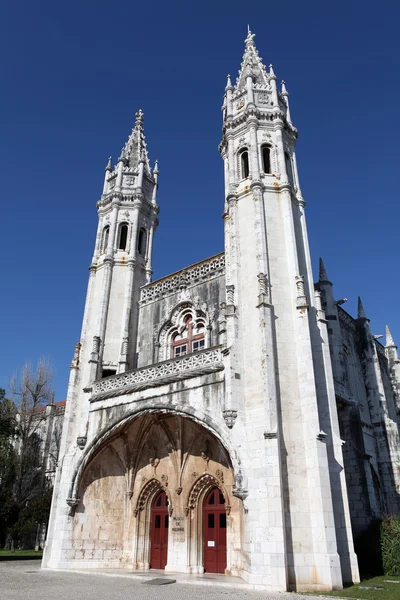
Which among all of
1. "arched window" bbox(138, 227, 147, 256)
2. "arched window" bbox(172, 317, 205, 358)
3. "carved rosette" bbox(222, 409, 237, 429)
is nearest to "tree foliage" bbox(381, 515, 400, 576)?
"carved rosette" bbox(222, 409, 237, 429)

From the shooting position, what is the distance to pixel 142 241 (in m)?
25.6

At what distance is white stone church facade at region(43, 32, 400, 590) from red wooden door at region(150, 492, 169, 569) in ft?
0.19

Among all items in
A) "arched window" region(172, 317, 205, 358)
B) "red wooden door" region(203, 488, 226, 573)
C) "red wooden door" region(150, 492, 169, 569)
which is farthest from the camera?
"arched window" region(172, 317, 205, 358)

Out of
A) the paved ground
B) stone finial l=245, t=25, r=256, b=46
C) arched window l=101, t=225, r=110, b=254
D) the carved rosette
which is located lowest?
the paved ground

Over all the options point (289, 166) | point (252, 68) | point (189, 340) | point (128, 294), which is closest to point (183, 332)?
point (189, 340)

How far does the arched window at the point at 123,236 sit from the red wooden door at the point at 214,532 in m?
13.3

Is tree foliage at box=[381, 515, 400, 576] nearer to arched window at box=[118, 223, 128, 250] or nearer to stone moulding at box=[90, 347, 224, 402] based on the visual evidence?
stone moulding at box=[90, 347, 224, 402]

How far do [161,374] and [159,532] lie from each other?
644cm

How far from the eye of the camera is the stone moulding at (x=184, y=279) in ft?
67.8

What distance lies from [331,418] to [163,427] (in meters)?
6.97

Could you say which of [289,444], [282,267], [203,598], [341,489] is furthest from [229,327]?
[203,598]

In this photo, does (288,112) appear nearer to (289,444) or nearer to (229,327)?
(229,327)

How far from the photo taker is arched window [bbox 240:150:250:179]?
20672mm

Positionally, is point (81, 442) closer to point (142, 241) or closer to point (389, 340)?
point (142, 241)
